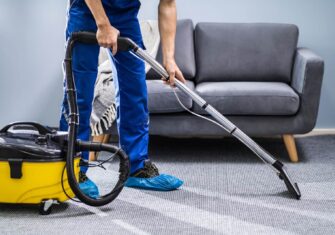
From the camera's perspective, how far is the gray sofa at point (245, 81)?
9.35ft

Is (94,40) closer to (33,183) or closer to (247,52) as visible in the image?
(33,183)

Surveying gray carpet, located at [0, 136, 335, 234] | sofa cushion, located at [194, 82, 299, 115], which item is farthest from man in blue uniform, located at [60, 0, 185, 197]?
sofa cushion, located at [194, 82, 299, 115]

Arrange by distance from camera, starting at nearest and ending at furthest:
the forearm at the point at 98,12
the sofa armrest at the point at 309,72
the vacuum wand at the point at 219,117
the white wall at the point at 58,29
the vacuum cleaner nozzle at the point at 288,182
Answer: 1. the forearm at the point at 98,12
2. the vacuum wand at the point at 219,117
3. the vacuum cleaner nozzle at the point at 288,182
4. the sofa armrest at the point at 309,72
5. the white wall at the point at 58,29

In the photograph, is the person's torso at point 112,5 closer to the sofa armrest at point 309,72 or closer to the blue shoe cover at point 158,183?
the blue shoe cover at point 158,183

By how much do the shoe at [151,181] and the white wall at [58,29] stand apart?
1380 mm

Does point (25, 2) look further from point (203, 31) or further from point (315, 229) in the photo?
point (315, 229)

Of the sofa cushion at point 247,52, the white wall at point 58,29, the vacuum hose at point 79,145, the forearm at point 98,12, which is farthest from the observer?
the white wall at point 58,29

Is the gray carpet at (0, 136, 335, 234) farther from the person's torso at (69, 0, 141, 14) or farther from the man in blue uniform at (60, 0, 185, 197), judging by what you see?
the person's torso at (69, 0, 141, 14)

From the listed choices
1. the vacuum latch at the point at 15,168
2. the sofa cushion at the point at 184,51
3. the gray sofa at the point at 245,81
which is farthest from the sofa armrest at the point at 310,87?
the vacuum latch at the point at 15,168

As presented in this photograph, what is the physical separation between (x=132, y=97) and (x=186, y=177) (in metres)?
0.47

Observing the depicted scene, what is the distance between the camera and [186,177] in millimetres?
2613

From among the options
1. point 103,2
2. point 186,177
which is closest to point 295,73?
point 186,177

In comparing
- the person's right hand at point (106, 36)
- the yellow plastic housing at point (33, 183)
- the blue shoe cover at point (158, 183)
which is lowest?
the blue shoe cover at point (158, 183)

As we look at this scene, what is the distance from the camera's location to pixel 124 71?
2324 millimetres
